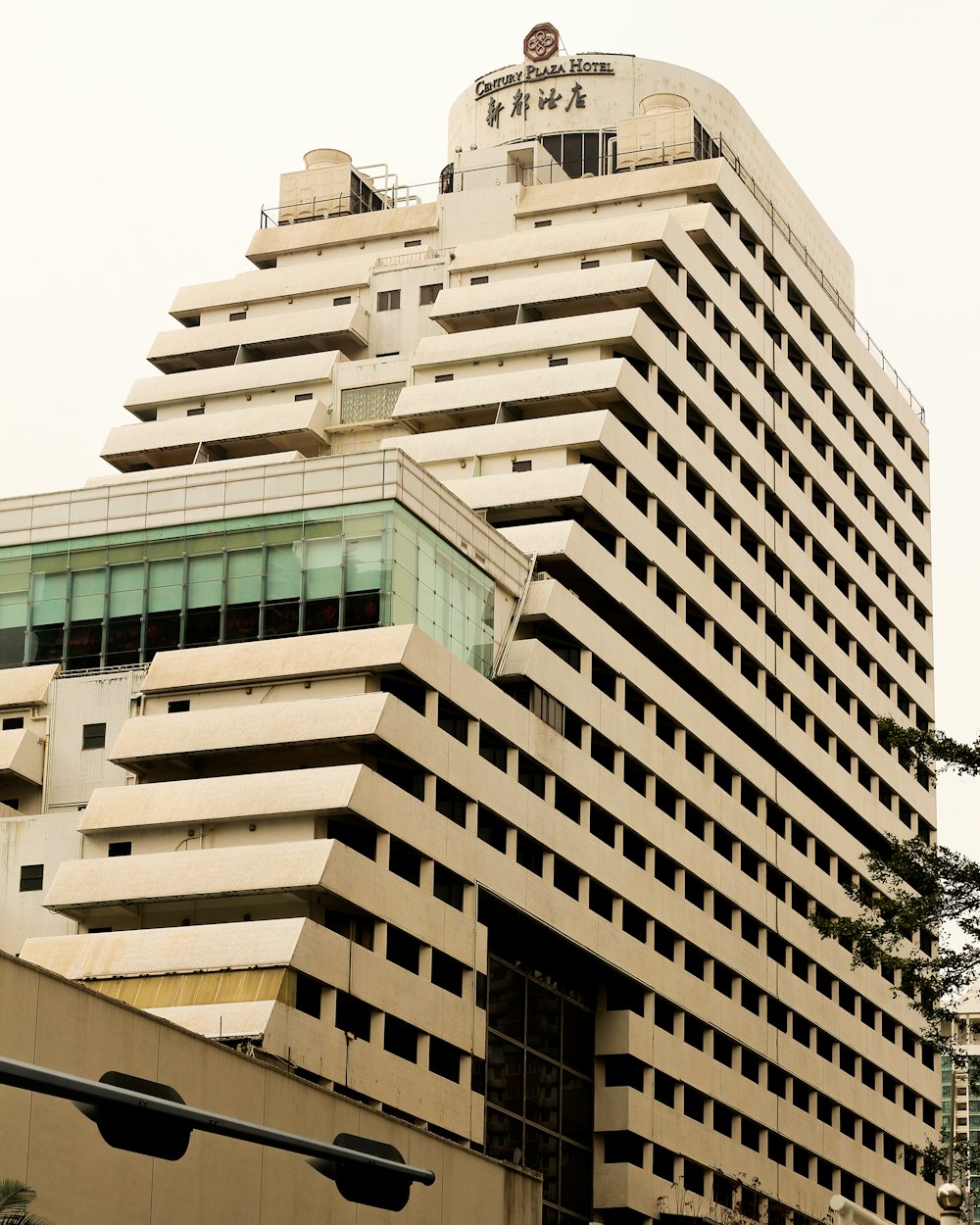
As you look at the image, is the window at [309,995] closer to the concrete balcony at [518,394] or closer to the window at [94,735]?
the window at [94,735]

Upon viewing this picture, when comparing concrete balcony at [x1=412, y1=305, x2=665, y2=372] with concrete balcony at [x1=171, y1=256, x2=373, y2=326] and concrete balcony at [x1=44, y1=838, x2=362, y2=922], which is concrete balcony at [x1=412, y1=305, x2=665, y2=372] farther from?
concrete balcony at [x1=44, y1=838, x2=362, y2=922]

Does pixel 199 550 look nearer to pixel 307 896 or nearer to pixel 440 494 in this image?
pixel 440 494

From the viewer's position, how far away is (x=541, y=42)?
105m

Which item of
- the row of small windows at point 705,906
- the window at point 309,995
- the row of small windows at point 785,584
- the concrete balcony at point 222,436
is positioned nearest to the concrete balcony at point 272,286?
the concrete balcony at point 222,436

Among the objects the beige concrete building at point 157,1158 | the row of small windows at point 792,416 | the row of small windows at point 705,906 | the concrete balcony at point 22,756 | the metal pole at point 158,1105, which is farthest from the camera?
the row of small windows at point 792,416

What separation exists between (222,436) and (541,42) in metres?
27.1

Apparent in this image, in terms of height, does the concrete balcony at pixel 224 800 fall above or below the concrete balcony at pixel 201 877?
above

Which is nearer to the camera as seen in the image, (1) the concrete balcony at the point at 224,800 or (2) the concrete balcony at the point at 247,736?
(1) the concrete balcony at the point at 224,800

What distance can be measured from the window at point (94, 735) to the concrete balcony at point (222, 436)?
24.2 metres

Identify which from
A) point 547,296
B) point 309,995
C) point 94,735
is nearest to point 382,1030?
point 309,995

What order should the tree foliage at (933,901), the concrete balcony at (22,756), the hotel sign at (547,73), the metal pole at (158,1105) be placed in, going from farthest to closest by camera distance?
the hotel sign at (547,73), the concrete balcony at (22,756), the tree foliage at (933,901), the metal pole at (158,1105)

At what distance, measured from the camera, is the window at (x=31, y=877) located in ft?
220

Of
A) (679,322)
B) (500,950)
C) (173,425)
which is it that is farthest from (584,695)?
(173,425)

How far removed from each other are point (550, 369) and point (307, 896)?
30.0 metres
